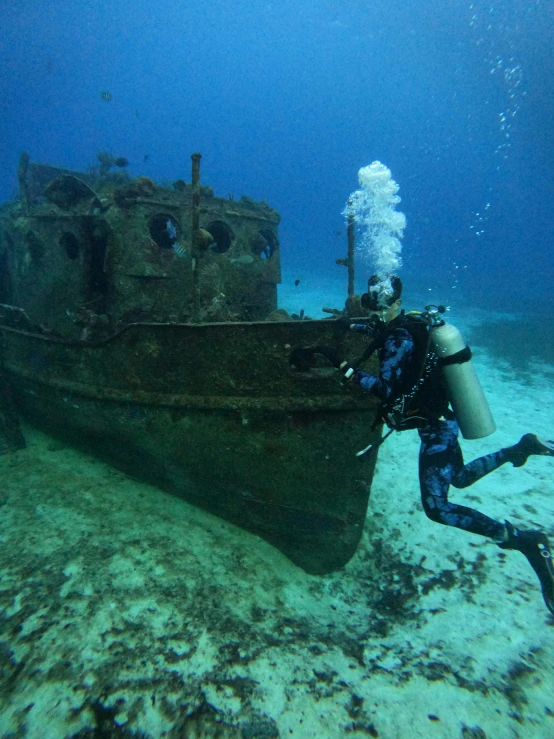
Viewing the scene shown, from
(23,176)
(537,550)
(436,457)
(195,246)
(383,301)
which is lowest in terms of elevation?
(537,550)

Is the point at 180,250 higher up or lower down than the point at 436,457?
higher up

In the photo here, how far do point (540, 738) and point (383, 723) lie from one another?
3.11ft

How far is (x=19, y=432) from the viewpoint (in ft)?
18.2

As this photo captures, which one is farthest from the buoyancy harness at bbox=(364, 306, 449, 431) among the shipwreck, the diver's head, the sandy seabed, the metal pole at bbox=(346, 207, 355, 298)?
the metal pole at bbox=(346, 207, 355, 298)

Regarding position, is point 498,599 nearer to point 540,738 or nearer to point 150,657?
point 540,738

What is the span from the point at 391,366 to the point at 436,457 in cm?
104

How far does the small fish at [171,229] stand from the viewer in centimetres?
577

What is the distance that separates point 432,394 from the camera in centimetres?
344

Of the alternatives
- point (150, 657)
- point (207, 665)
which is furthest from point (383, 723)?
point (150, 657)

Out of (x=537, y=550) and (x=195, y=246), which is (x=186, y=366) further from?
(x=537, y=550)

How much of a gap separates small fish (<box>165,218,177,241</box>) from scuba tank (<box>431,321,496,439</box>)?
4250 millimetres

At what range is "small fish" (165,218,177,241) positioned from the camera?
5768 mm

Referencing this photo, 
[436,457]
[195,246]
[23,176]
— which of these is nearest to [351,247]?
[195,246]

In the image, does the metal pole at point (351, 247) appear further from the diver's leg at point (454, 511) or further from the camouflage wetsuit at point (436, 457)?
the diver's leg at point (454, 511)
